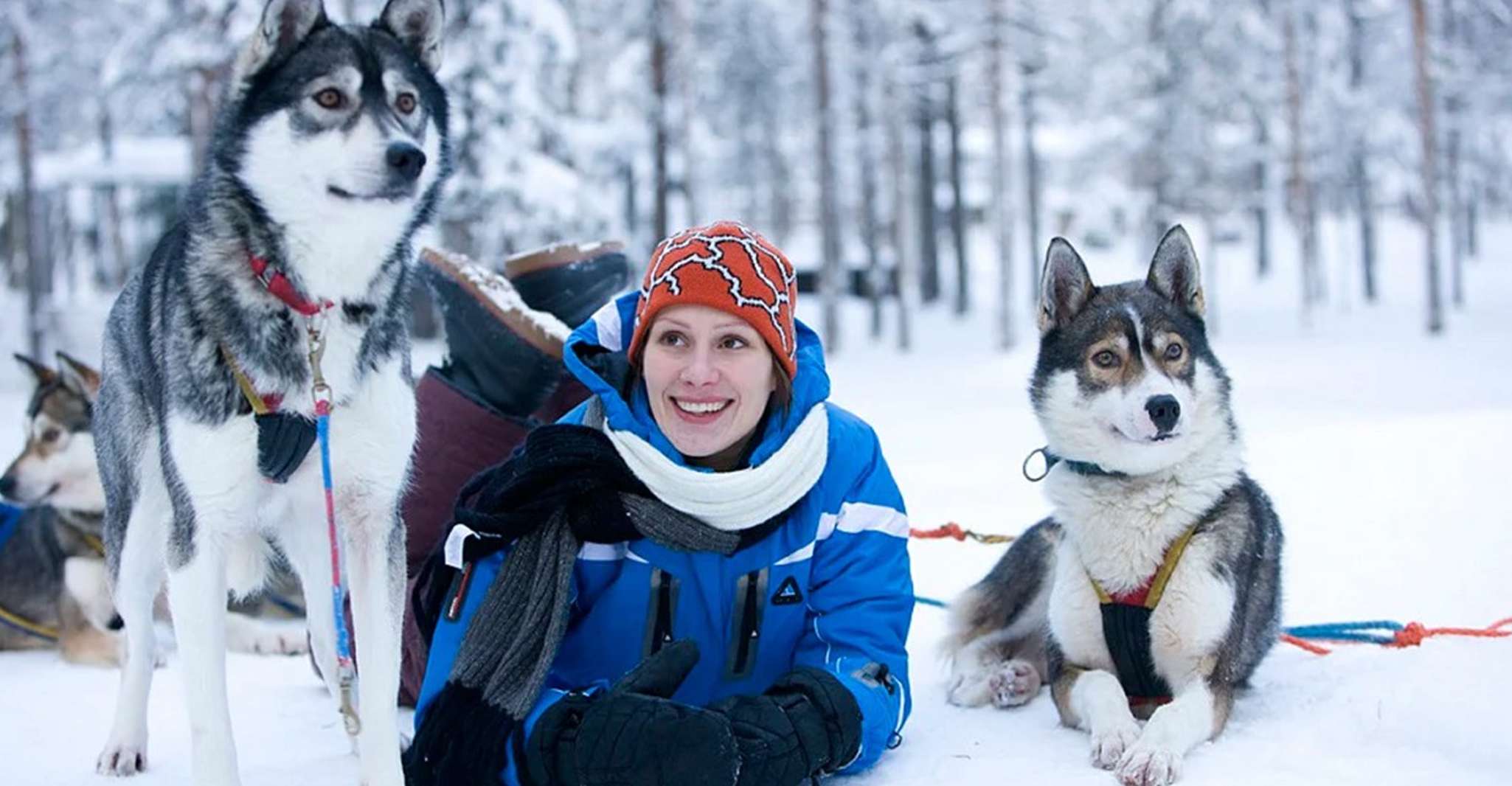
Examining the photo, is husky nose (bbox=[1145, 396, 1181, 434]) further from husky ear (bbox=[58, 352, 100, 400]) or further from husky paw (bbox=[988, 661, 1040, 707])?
husky ear (bbox=[58, 352, 100, 400])

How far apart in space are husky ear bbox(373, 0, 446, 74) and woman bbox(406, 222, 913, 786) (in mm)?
768

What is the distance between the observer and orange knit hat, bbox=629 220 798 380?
300 cm

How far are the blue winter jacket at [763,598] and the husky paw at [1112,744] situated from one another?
48 cm

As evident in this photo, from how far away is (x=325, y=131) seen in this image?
2.76 m

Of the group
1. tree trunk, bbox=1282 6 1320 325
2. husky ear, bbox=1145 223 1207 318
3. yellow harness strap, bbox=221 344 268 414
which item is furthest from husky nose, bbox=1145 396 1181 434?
tree trunk, bbox=1282 6 1320 325

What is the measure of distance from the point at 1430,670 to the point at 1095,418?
1159 millimetres

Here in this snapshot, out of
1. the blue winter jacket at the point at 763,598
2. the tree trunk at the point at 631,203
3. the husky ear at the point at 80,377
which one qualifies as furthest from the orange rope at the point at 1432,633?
the tree trunk at the point at 631,203

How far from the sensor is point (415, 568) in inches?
167

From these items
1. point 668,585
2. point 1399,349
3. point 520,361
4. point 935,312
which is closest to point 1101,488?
point 668,585

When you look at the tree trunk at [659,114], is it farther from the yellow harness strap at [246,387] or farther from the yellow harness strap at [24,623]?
the yellow harness strap at [246,387]

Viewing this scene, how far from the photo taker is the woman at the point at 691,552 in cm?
286

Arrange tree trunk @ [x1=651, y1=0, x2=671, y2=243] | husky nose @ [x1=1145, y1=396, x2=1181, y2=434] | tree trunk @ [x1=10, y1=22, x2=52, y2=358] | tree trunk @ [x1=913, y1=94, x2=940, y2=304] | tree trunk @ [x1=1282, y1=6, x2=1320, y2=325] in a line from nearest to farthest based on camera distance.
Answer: husky nose @ [x1=1145, y1=396, x2=1181, y2=434] < tree trunk @ [x1=10, y1=22, x2=52, y2=358] < tree trunk @ [x1=651, y1=0, x2=671, y2=243] < tree trunk @ [x1=1282, y1=6, x2=1320, y2=325] < tree trunk @ [x1=913, y1=94, x2=940, y2=304]

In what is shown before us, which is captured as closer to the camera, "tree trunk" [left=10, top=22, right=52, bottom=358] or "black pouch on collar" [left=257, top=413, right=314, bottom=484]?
"black pouch on collar" [left=257, top=413, right=314, bottom=484]

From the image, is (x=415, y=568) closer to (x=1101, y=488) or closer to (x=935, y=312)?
(x=1101, y=488)
